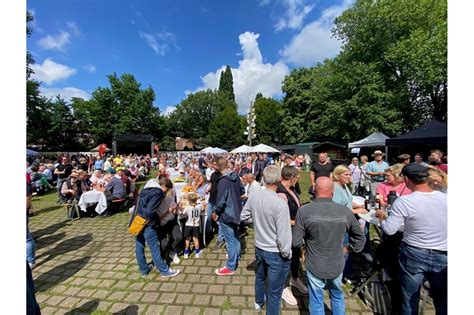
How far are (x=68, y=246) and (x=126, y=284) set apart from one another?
2.53 m

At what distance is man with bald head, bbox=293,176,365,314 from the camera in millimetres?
2045

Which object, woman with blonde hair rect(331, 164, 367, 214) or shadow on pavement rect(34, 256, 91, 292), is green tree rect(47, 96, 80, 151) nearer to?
shadow on pavement rect(34, 256, 91, 292)

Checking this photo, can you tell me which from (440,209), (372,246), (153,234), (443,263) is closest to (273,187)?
(440,209)

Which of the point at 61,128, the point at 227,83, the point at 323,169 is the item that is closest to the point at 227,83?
the point at 227,83

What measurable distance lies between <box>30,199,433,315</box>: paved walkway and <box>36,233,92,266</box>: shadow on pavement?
0.02 meters

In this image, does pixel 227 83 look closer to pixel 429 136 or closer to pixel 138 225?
→ pixel 429 136

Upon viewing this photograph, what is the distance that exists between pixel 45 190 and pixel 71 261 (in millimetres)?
9565

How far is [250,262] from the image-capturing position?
401 cm

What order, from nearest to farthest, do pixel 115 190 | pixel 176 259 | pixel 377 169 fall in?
1. pixel 176 259
2. pixel 377 169
3. pixel 115 190

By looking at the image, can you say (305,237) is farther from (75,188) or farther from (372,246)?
(75,188)

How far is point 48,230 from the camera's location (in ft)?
19.0

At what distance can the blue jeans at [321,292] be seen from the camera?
2172mm

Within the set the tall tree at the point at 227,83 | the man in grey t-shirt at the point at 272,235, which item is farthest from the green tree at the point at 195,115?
the man in grey t-shirt at the point at 272,235

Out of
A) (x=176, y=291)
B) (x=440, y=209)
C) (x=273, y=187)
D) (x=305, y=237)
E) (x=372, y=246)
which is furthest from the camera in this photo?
(x=372, y=246)
